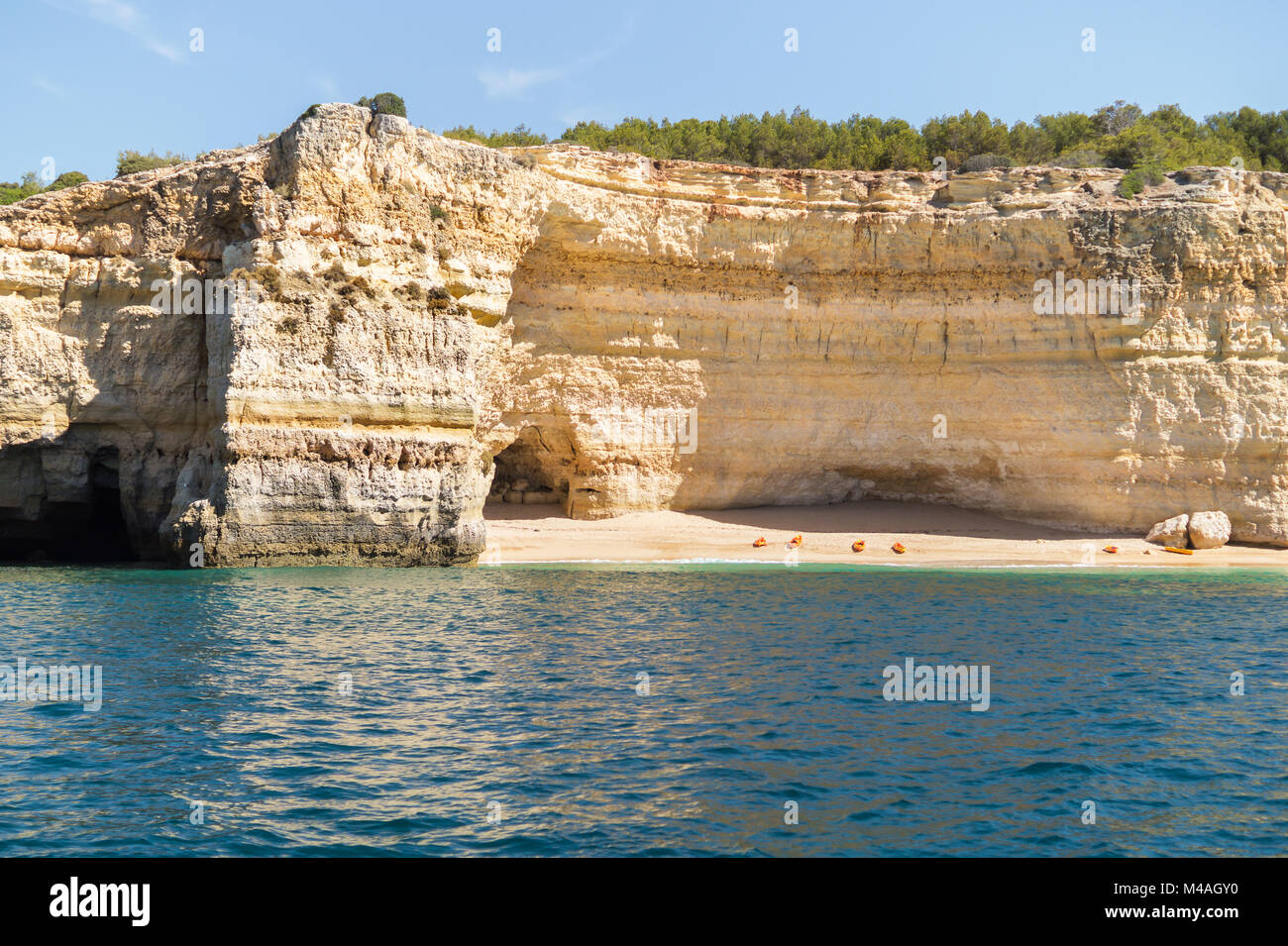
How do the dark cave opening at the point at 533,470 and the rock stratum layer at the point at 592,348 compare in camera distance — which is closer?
the rock stratum layer at the point at 592,348

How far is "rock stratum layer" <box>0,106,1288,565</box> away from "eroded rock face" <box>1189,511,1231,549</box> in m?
0.66

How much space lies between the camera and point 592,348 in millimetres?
29469

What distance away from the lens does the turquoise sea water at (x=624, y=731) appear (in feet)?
23.6

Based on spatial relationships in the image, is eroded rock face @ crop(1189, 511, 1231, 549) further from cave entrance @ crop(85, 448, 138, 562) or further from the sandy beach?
cave entrance @ crop(85, 448, 138, 562)

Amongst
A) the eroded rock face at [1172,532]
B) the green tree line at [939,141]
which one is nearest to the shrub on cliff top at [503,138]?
the green tree line at [939,141]

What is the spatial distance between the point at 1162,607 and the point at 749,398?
14303 mm

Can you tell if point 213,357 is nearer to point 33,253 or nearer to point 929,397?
point 33,253

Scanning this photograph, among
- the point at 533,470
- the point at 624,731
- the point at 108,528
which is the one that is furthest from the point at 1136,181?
the point at 108,528

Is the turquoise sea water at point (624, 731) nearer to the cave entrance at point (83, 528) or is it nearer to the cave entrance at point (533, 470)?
the cave entrance at point (83, 528)

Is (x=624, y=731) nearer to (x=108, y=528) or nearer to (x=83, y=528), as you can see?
(x=83, y=528)

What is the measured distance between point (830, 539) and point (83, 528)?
19.8 meters

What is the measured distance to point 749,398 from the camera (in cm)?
3073

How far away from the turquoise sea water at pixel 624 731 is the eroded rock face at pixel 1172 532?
10.1 metres
